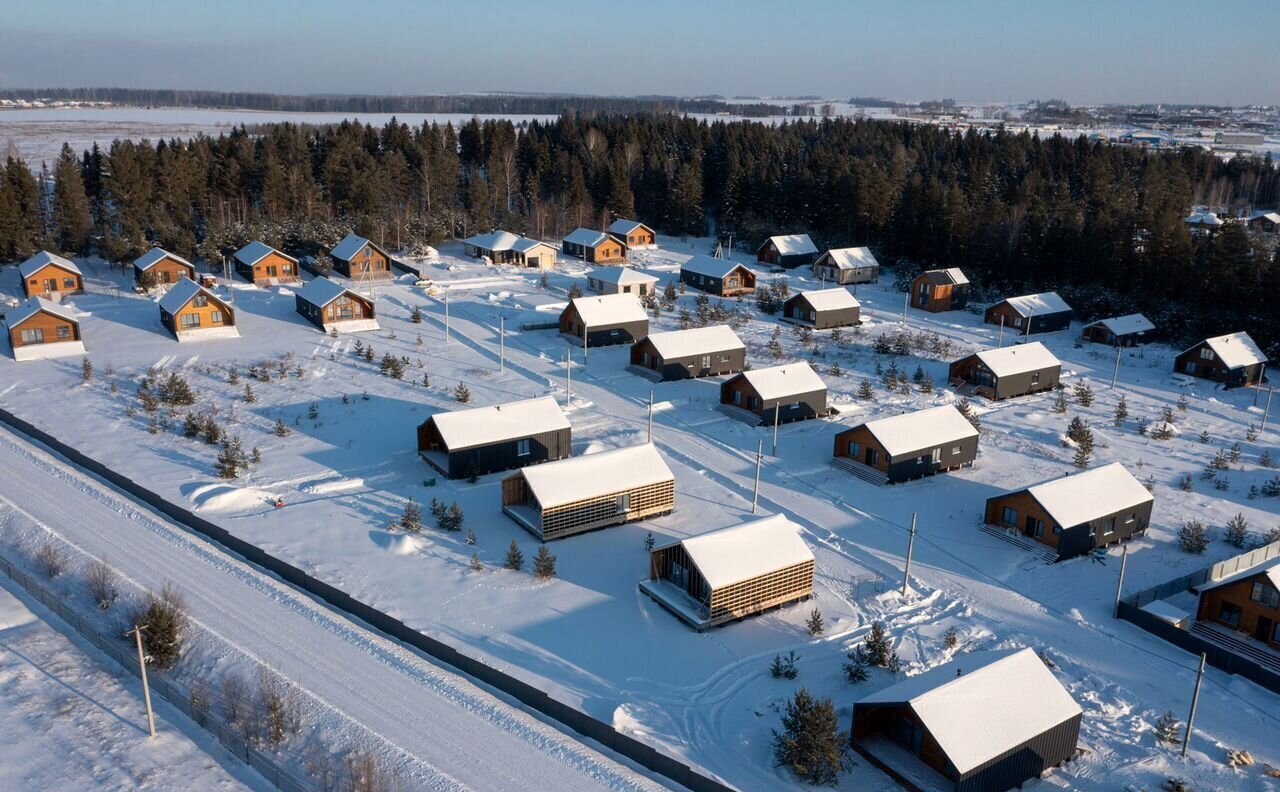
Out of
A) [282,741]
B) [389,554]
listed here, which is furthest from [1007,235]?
[282,741]

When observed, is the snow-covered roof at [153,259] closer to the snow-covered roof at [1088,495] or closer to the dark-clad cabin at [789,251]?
the dark-clad cabin at [789,251]

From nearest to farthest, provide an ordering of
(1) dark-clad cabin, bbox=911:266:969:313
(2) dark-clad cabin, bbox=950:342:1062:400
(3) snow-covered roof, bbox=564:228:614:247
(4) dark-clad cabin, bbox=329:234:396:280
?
(2) dark-clad cabin, bbox=950:342:1062:400 → (1) dark-clad cabin, bbox=911:266:969:313 → (4) dark-clad cabin, bbox=329:234:396:280 → (3) snow-covered roof, bbox=564:228:614:247

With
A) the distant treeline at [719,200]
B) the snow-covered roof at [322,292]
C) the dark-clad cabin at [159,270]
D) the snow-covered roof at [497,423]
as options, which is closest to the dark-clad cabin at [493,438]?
the snow-covered roof at [497,423]

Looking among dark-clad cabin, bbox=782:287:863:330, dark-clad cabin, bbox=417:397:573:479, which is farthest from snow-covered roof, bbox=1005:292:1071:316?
dark-clad cabin, bbox=417:397:573:479

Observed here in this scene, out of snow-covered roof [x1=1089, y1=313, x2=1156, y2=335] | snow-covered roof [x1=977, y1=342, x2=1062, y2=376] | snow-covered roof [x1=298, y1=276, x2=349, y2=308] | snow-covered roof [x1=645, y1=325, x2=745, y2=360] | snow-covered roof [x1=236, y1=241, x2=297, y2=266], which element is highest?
snow-covered roof [x1=236, y1=241, x2=297, y2=266]

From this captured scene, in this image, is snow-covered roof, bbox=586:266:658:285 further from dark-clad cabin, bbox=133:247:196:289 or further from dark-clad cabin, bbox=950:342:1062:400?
dark-clad cabin, bbox=133:247:196:289

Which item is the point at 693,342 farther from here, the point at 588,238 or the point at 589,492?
the point at 588,238
